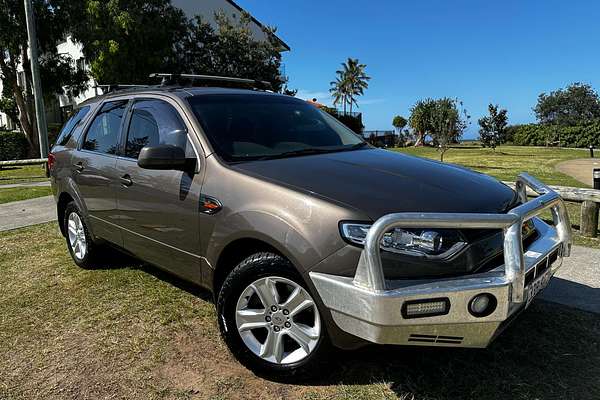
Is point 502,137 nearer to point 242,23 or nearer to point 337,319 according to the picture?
point 242,23

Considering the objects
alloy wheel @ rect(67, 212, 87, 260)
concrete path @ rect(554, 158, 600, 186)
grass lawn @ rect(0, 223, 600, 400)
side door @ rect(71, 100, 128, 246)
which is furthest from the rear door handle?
concrete path @ rect(554, 158, 600, 186)

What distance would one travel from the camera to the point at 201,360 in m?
2.89

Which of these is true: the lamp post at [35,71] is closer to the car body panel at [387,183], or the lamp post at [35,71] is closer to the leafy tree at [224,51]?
the leafy tree at [224,51]

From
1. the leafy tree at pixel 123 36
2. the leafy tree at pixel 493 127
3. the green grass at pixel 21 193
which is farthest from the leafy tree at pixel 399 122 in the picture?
the green grass at pixel 21 193

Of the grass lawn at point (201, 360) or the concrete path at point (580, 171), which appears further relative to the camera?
→ the concrete path at point (580, 171)

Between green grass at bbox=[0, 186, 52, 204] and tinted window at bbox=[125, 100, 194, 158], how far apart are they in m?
7.27

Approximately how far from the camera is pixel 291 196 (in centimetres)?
243

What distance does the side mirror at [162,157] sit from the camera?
289 cm

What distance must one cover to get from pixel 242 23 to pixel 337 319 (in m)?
28.1

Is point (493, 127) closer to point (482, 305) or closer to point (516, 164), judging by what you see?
point (516, 164)

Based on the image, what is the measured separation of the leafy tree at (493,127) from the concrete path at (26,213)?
28.8 meters

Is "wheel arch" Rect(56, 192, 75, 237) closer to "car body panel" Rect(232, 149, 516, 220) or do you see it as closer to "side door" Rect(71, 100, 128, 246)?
"side door" Rect(71, 100, 128, 246)

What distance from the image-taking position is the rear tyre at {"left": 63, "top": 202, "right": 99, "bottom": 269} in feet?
14.8

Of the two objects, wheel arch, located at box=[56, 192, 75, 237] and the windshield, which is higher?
the windshield
